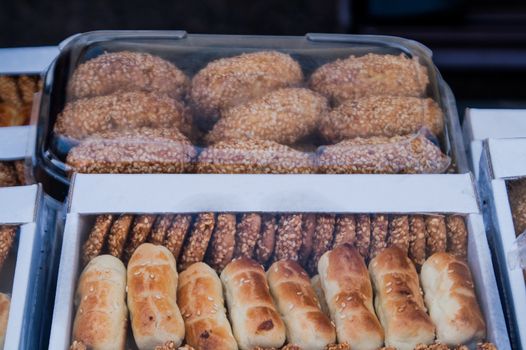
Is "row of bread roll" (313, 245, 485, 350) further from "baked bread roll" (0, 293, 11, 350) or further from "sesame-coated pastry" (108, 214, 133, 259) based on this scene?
"baked bread roll" (0, 293, 11, 350)

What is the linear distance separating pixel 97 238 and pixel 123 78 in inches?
35.8

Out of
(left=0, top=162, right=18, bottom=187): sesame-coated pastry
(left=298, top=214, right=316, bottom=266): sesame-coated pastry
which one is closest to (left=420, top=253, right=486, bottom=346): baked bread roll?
(left=298, top=214, right=316, bottom=266): sesame-coated pastry

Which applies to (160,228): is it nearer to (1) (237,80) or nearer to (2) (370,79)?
(1) (237,80)

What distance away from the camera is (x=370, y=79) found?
313cm

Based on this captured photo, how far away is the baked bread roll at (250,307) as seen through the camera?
7.48ft

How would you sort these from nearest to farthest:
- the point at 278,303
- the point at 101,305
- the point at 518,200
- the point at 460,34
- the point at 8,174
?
1. the point at 101,305
2. the point at 278,303
3. the point at 518,200
4. the point at 8,174
5. the point at 460,34

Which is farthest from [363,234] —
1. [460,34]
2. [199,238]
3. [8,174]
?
[460,34]

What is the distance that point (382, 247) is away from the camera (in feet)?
8.54

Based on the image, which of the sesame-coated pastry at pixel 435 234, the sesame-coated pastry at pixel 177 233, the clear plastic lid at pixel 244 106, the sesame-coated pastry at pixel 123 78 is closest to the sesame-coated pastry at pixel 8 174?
the clear plastic lid at pixel 244 106

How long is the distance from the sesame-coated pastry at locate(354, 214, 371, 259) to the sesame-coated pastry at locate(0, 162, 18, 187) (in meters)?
1.55

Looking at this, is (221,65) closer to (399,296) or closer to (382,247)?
(382,247)

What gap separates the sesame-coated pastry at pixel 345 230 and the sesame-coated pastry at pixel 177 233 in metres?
A: 0.60

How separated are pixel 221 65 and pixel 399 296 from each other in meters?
1.43

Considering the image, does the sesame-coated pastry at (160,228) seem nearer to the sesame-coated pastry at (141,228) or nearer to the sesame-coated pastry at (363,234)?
the sesame-coated pastry at (141,228)
